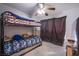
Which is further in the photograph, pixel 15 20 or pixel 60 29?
pixel 60 29

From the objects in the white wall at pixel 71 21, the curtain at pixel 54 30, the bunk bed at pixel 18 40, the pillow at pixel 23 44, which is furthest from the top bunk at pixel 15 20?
the white wall at pixel 71 21

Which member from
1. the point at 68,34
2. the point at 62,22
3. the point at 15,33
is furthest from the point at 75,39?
the point at 15,33

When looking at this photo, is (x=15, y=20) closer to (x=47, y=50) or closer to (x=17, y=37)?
(x=17, y=37)

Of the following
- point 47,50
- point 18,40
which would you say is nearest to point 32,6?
point 18,40

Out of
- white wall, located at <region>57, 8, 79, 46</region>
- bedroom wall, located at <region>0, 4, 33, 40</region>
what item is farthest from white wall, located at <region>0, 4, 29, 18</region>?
white wall, located at <region>57, 8, 79, 46</region>

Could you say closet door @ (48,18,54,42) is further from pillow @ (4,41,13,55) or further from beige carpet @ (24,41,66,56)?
pillow @ (4,41,13,55)

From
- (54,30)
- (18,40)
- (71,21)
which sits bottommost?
(18,40)

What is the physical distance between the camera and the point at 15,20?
1.86 meters

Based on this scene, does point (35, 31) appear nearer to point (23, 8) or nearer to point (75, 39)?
point (23, 8)

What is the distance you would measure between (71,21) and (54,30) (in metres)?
0.29

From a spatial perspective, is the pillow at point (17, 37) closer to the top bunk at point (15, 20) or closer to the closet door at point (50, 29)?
the top bunk at point (15, 20)

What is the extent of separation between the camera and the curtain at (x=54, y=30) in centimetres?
195

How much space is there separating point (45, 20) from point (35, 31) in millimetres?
228

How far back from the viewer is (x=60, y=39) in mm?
1971
